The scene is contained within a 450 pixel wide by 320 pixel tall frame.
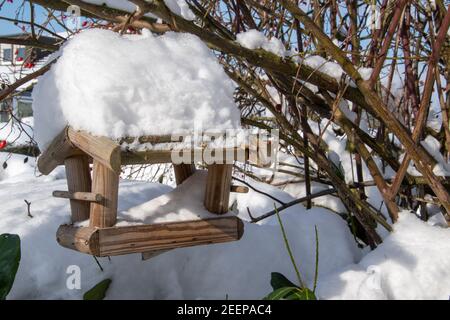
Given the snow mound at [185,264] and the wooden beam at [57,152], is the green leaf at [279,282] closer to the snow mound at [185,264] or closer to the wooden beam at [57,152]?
the snow mound at [185,264]

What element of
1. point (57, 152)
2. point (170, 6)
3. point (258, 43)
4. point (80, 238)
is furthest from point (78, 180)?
point (258, 43)

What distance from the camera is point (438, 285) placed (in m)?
1.41

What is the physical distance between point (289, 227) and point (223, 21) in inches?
48.9

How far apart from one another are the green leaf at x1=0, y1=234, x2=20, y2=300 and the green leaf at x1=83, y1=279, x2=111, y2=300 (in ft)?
0.95

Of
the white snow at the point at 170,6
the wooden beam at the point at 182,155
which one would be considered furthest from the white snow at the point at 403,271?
the white snow at the point at 170,6

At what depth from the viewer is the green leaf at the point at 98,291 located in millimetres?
1642

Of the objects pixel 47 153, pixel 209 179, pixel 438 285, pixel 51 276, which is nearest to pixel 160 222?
pixel 209 179

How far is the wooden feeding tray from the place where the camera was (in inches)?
46.6

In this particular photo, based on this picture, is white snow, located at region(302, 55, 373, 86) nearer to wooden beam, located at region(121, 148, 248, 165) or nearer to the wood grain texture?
wooden beam, located at region(121, 148, 248, 165)

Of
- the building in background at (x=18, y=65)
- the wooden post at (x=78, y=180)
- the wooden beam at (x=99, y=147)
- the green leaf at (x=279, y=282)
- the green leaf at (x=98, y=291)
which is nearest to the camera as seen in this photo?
the wooden beam at (x=99, y=147)

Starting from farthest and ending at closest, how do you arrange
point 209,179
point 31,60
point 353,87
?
1. point 31,60
2. point 353,87
3. point 209,179

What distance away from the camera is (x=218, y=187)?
145 cm
